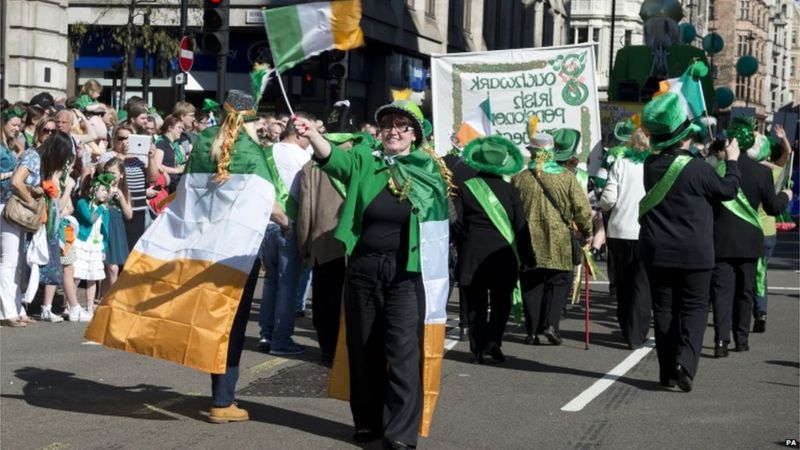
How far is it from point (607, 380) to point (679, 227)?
1272 millimetres

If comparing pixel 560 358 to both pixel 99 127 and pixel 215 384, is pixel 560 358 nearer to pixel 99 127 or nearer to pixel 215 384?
pixel 215 384

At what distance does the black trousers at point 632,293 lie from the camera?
13398 millimetres

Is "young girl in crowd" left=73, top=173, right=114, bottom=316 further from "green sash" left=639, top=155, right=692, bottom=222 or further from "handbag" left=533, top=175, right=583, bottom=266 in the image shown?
"green sash" left=639, top=155, right=692, bottom=222

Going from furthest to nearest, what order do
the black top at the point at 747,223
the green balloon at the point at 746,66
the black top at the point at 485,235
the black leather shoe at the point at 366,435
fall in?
1. the green balloon at the point at 746,66
2. the black top at the point at 747,223
3. the black top at the point at 485,235
4. the black leather shoe at the point at 366,435

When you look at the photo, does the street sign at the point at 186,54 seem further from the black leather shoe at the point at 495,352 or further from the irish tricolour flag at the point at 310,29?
the irish tricolour flag at the point at 310,29

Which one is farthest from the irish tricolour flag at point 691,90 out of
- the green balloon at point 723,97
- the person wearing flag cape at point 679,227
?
the green balloon at point 723,97

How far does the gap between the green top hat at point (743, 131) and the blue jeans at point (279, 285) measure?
3.90 metres

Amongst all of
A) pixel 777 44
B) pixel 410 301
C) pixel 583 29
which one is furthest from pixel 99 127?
pixel 777 44

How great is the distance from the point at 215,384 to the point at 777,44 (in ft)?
483

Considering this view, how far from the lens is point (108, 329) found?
888 centimetres

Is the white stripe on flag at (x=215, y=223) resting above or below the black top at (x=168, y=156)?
below

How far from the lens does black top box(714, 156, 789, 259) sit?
12969mm

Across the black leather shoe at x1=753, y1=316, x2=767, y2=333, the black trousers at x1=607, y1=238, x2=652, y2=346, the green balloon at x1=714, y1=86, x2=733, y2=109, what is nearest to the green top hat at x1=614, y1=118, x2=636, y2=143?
the black leather shoe at x1=753, y1=316, x2=767, y2=333

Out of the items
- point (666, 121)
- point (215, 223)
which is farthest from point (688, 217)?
point (215, 223)
